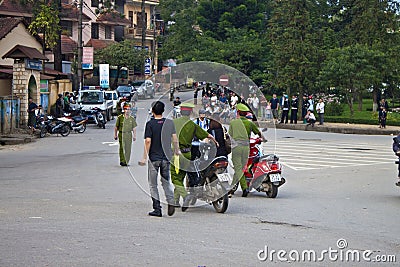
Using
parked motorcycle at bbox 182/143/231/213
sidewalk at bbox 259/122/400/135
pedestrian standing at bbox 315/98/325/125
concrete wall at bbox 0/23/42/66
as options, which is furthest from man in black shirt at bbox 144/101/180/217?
concrete wall at bbox 0/23/42/66

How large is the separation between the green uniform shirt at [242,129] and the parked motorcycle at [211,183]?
1.50 metres

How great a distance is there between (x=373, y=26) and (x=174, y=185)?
36.3m

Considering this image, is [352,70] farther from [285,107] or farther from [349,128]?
[349,128]

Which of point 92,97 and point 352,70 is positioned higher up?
point 352,70

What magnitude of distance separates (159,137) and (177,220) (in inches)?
49.6

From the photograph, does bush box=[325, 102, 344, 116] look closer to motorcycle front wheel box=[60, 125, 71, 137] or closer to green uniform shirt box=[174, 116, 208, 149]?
motorcycle front wheel box=[60, 125, 71, 137]

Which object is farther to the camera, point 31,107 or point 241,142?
point 31,107

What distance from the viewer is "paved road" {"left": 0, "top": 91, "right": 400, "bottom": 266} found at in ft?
25.8

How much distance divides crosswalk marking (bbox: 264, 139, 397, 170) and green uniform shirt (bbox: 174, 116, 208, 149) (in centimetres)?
800

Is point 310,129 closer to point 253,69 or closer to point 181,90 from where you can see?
point 253,69

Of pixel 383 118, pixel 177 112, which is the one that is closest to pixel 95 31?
pixel 383 118

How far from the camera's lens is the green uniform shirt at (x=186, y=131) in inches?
429

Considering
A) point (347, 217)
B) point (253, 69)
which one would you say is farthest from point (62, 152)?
Result: point (253, 69)

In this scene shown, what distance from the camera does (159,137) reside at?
34.6ft
